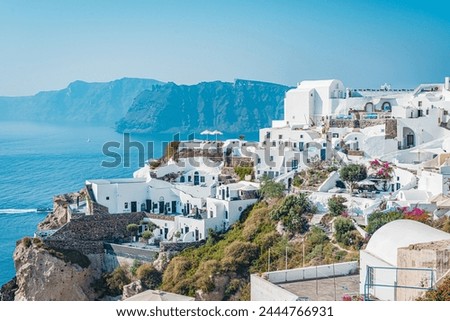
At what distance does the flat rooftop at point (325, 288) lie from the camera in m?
10.1

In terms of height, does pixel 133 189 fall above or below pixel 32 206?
above

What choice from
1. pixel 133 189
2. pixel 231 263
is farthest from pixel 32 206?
pixel 231 263

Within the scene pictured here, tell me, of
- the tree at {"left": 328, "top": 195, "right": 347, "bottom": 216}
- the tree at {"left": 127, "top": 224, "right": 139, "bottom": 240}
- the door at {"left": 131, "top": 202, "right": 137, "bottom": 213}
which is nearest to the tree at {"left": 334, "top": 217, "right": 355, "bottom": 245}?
the tree at {"left": 328, "top": 195, "right": 347, "bottom": 216}

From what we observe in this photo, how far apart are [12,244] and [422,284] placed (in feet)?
84.5

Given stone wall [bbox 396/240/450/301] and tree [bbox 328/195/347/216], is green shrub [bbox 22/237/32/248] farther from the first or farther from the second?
stone wall [bbox 396/240/450/301]

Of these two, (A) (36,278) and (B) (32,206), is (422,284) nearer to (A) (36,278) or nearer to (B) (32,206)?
(A) (36,278)

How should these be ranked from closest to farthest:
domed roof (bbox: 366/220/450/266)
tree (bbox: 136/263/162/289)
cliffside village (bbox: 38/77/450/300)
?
domed roof (bbox: 366/220/450/266)
tree (bbox: 136/263/162/289)
cliffside village (bbox: 38/77/450/300)

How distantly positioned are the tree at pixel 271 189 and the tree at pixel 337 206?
184 centimetres

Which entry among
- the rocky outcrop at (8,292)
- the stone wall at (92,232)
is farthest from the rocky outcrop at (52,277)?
the rocky outcrop at (8,292)

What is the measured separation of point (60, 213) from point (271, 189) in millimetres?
8205

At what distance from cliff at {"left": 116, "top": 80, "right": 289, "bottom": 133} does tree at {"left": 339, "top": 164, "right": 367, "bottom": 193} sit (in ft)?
297

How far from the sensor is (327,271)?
11516 millimetres

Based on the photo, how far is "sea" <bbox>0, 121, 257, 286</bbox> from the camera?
1319 inches

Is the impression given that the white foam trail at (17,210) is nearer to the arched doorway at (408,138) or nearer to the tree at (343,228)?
the arched doorway at (408,138)
